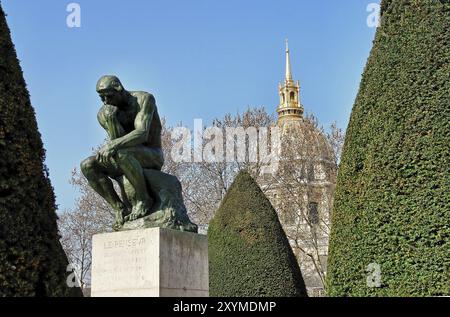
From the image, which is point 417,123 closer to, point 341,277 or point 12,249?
point 341,277

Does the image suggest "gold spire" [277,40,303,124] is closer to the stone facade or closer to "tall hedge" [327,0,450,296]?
the stone facade

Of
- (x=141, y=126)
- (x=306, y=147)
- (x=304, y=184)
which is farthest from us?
(x=306, y=147)

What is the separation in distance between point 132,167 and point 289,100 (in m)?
69.3

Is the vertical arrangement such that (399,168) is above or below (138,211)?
above

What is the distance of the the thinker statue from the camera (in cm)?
874

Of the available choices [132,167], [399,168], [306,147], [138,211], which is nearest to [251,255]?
[399,168]

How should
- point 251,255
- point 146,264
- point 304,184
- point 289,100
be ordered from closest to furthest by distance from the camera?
point 146,264, point 251,255, point 304,184, point 289,100

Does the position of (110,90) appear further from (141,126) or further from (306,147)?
(306,147)

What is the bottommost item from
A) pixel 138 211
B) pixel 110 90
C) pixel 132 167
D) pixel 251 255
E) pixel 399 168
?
pixel 138 211

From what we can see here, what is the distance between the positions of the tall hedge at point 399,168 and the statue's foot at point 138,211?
4.23 meters

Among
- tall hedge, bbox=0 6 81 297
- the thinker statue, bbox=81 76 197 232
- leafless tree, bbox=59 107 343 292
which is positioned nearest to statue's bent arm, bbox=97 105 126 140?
the thinker statue, bbox=81 76 197 232

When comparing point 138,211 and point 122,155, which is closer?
point 122,155

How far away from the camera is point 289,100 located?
76.9m
